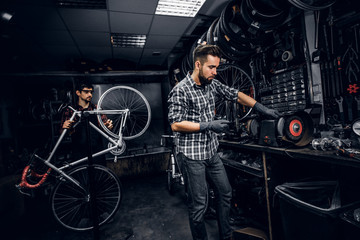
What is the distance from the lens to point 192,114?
171 centimetres

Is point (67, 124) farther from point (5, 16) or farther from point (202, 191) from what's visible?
point (202, 191)

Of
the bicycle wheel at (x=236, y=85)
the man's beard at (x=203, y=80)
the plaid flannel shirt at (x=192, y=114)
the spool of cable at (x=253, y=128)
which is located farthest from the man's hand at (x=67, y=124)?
the spool of cable at (x=253, y=128)

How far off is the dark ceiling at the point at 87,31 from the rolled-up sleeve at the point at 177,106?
84.9 inches

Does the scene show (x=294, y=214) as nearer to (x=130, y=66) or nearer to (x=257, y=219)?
(x=257, y=219)

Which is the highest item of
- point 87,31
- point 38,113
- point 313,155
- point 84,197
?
point 87,31

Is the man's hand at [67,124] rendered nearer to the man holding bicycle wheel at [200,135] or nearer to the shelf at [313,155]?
the man holding bicycle wheel at [200,135]

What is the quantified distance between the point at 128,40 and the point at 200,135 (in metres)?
3.54

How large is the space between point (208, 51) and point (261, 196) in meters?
1.57

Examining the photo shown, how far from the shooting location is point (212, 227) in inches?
89.7

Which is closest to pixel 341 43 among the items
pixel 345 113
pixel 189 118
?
pixel 345 113

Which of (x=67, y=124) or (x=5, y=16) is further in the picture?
(x=5, y=16)

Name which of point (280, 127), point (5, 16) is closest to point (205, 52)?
point (280, 127)

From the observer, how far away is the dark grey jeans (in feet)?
5.28

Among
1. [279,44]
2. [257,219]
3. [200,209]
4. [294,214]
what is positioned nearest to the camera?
[294,214]
